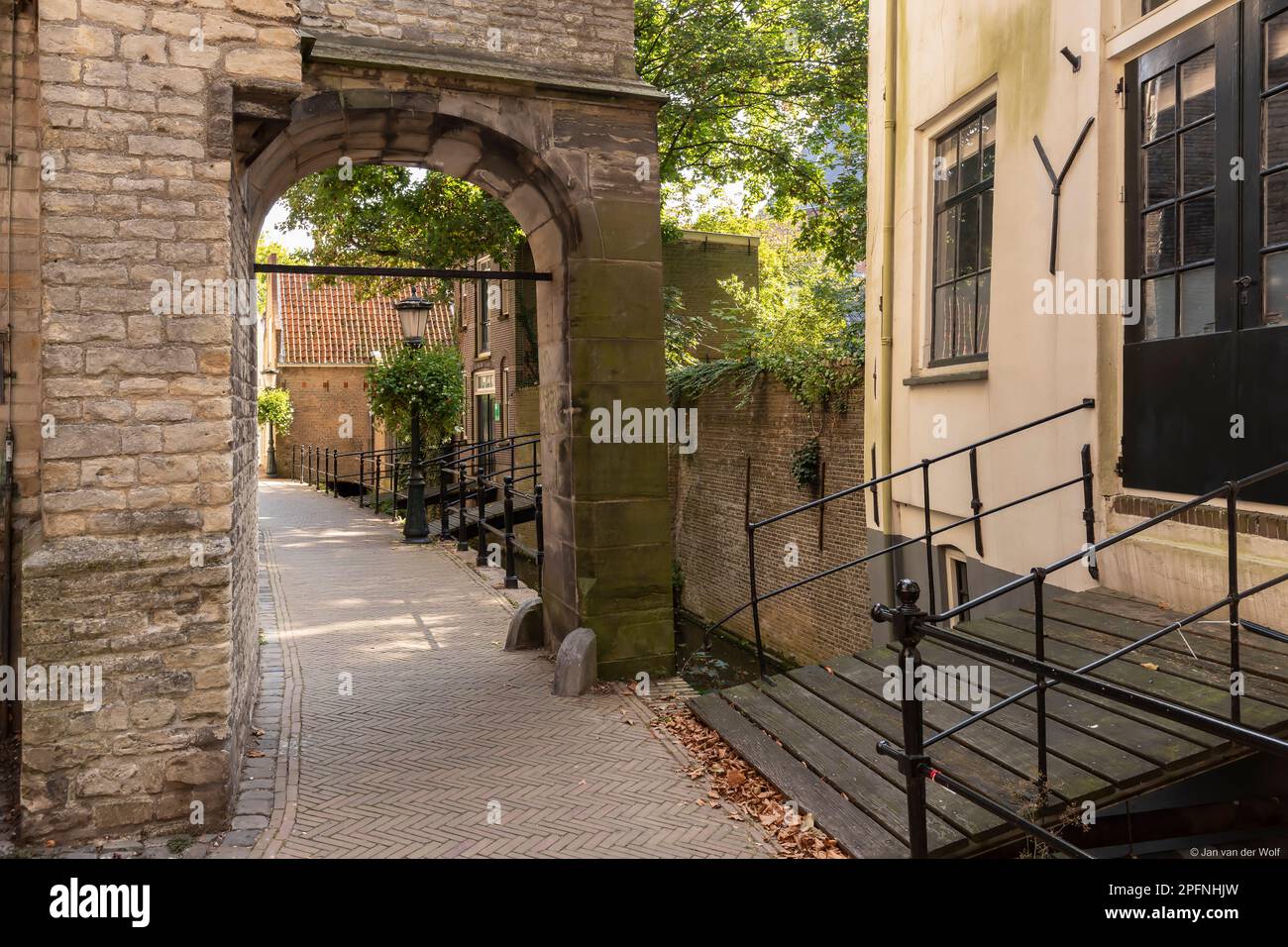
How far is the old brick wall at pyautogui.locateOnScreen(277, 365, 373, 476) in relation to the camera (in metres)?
35.2

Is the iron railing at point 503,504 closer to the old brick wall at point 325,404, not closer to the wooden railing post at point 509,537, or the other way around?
the wooden railing post at point 509,537

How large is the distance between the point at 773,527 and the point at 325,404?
81.5 feet

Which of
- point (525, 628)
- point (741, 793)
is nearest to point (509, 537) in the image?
point (525, 628)

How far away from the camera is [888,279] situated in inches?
378

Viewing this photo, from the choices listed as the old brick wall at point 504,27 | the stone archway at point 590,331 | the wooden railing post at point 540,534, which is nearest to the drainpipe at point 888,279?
the stone archway at point 590,331

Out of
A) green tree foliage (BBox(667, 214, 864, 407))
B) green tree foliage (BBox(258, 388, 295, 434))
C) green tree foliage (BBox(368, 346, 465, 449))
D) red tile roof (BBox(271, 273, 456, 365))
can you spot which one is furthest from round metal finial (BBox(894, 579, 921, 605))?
green tree foliage (BBox(258, 388, 295, 434))

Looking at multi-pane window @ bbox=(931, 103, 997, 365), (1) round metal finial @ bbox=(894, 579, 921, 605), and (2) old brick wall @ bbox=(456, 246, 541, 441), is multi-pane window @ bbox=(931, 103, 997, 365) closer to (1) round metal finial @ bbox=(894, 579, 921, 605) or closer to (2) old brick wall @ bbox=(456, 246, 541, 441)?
(1) round metal finial @ bbox=(894, 579, 921, 605)

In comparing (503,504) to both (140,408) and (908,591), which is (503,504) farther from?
(908,591)

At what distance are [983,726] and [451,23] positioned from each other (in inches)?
254

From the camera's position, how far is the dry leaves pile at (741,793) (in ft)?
17.1

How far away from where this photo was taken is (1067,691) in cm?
543

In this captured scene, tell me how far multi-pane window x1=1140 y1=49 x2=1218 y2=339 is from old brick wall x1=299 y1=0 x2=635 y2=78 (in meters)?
4.32

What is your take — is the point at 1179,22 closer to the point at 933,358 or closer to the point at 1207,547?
the point at 1207,547

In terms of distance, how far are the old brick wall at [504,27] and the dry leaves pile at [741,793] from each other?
210 inches
